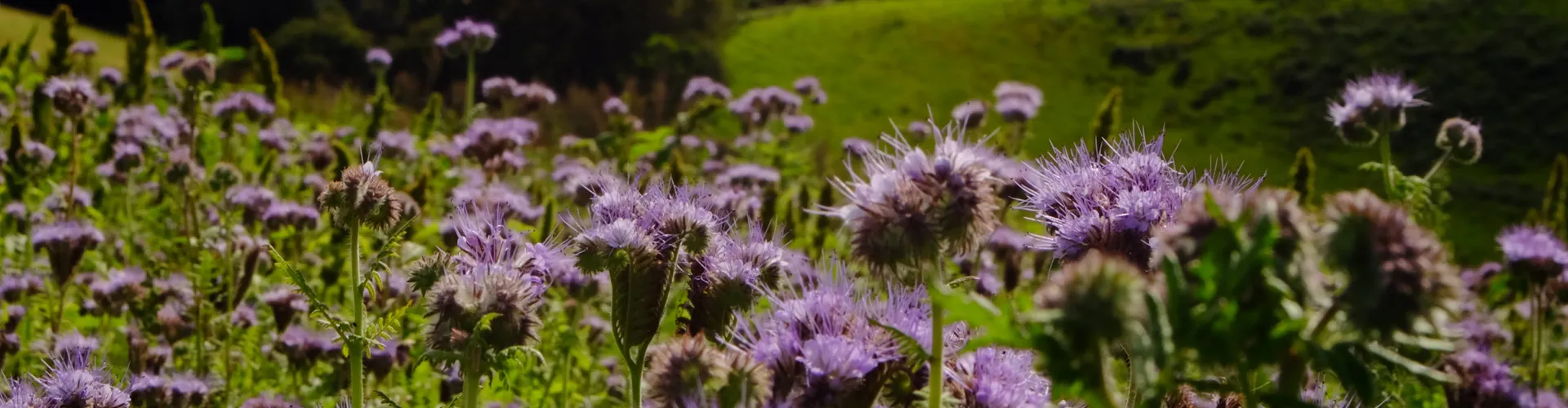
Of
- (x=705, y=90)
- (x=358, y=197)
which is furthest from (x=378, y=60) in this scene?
(x=358, y=197)

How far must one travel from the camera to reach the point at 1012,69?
45.4m

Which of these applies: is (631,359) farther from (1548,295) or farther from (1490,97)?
(1490,97)

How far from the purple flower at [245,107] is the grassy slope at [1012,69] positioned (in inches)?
1118

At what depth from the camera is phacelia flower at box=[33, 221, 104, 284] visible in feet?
11.6

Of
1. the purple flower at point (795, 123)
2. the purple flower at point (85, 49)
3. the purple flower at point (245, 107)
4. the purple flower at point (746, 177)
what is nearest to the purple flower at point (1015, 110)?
the purple flower at point (746, 177)

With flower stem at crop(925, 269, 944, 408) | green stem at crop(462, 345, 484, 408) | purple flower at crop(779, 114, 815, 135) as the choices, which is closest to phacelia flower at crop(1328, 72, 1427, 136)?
flower stem at crop(925, 269, 944, 408)

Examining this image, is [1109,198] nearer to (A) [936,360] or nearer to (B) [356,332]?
(A) [936,360]

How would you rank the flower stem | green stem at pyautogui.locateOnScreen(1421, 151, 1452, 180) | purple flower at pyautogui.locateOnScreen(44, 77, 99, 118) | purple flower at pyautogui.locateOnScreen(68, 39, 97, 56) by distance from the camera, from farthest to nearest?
purple flower at pyautogui.locateOnScreen(68, 39, 97, 56) → purple flower at pyautogui.locateOnScreen(44, 77, 99, 118) → green stem at pyautogui.locateOnScreen(1421, 151, 1452, 180) → the flower stem

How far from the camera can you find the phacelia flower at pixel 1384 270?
88 cm

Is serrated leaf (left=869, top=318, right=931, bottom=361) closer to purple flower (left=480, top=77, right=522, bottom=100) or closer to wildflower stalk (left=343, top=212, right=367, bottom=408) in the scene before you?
wildflower stalk (left=343, top=212, right=367, bottom=408)

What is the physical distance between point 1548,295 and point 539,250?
3479 mm

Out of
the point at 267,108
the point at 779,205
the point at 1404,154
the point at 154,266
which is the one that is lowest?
the point at 154,266

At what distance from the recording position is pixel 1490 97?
39750 millimetres

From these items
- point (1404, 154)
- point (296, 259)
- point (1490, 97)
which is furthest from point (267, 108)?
point (1490, 97)
